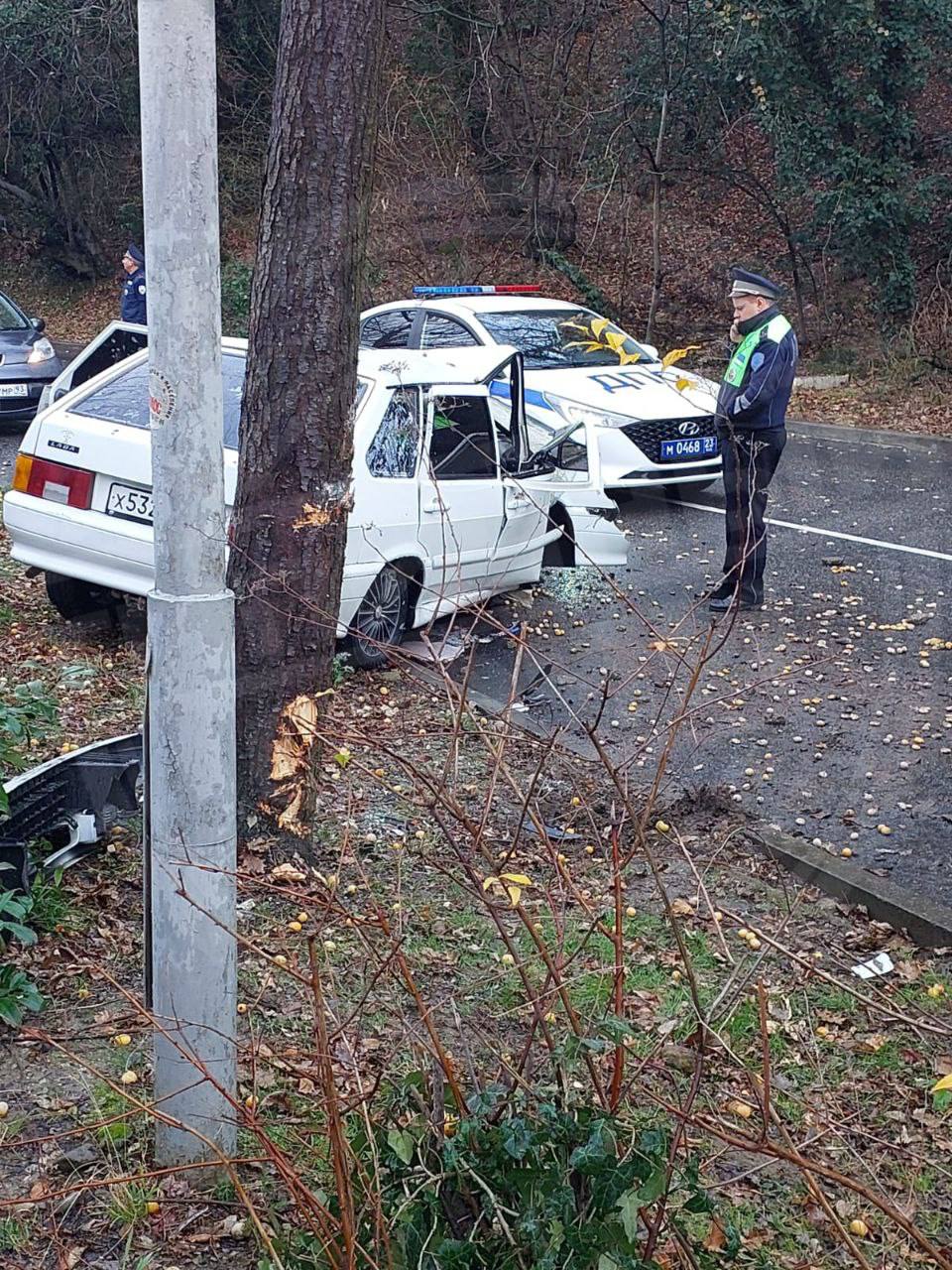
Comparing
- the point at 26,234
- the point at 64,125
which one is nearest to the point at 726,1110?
the point at 64,125

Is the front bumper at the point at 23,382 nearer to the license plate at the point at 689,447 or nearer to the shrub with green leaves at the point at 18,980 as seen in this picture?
the license plate at the point at 689,447

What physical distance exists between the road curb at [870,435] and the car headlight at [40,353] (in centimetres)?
891

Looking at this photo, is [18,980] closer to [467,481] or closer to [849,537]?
[467,481]

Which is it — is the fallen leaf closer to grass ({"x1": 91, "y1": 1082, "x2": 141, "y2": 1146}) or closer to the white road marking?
grass ({"x1": 91, "y1": 1082, "x2": 141, "y2": 1146})

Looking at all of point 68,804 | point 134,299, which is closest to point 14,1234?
point 68,804

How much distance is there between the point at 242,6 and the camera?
2730 cm

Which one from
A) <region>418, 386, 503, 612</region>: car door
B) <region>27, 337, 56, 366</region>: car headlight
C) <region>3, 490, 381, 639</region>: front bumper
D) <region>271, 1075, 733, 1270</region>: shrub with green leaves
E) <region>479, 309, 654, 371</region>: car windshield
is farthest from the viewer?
<region>27, 337, 56, 366</region>: car headlight

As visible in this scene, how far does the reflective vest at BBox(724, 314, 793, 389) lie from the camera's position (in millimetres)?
9352

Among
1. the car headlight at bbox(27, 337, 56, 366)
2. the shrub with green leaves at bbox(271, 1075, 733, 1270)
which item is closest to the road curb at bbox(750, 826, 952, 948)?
the shrub with green leaves at bbox(271, 1075, 733, 1270)

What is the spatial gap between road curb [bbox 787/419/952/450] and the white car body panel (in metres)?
8.89

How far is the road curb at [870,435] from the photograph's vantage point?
1631 centimetres

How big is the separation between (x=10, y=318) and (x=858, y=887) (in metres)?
14.0

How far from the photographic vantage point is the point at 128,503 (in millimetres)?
7582

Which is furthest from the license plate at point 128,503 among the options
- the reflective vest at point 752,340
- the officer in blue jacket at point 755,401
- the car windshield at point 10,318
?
the car windshield at point 10,318
